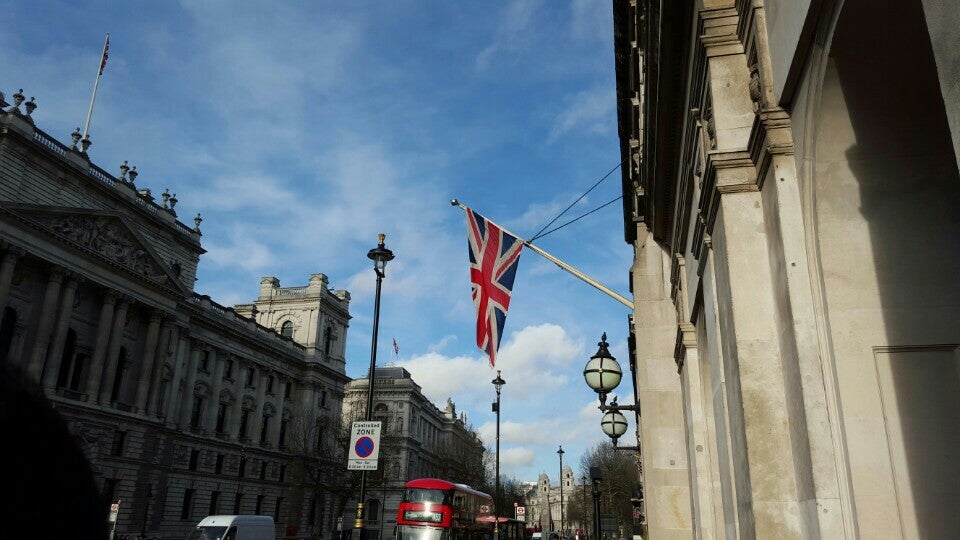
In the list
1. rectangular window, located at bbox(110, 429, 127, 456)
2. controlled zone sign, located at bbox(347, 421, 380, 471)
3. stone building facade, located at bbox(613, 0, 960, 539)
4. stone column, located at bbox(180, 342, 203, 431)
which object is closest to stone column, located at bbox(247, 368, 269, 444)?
stone column, located at bbox(180, 342, 203, 431)

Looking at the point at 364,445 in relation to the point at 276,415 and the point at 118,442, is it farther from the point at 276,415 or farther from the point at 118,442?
the point at 276,415

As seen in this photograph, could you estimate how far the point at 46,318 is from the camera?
39.4 meters

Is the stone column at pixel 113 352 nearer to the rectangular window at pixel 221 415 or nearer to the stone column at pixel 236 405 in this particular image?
the rectangular window at pixel 221 415

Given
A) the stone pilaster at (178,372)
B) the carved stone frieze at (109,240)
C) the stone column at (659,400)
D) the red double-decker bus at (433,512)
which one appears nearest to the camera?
the stone column at (659,400)

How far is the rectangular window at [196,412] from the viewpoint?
178 ft

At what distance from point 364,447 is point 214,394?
47.6 m

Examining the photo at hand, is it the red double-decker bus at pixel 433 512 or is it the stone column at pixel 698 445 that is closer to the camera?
the stone column at pixel 698 445

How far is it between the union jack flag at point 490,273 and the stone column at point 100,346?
37537 millimetres

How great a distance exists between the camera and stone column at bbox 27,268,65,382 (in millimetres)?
38781

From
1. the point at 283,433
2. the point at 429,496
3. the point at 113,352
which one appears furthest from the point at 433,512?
the point at 283,433

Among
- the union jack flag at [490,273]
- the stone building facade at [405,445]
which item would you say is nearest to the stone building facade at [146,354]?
the stone building facade at [405,445]

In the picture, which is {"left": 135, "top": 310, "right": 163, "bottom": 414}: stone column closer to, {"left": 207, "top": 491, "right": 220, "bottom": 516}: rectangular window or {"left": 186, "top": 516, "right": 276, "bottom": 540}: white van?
{"left": 207, "top": 491, "right": 220, "bottom": 516}: rectangular window

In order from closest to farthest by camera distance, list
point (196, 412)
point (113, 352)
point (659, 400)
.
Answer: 1. point (659, 400)
2. point (113, 352)
3. point (196, 412)

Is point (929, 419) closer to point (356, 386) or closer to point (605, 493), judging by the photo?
point (605, 493)
